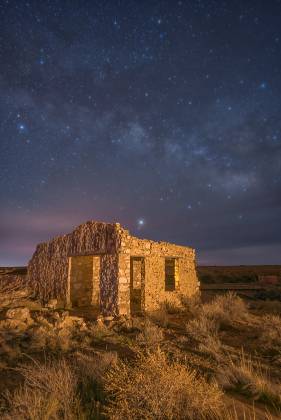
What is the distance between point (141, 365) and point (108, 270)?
22.5 ft

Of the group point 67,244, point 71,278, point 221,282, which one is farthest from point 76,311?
point 221,282

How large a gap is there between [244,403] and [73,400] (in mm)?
2613

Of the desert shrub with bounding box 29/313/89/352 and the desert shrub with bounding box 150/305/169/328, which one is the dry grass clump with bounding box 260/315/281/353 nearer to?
the desert shrub with bounding box 150/305/169/328

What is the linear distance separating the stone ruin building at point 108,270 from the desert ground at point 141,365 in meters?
0.86

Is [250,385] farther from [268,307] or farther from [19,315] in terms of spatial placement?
[268,307]

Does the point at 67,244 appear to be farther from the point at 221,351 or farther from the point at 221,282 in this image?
the point at 221,282

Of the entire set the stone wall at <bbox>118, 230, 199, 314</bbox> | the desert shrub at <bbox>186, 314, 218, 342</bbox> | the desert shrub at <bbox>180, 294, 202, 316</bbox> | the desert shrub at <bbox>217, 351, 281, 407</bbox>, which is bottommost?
the desert shrub at <bbox>217, 351, 281, 407</bbox>

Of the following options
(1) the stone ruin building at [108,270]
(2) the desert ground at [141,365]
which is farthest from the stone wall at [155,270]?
(2) the desert ground at [141,365]

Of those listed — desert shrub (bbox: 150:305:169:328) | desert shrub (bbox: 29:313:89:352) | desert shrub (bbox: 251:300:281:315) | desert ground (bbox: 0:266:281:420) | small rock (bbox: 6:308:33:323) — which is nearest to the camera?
→ desert ground (bbox: 0:266:281:420)

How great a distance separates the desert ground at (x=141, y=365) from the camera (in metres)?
4.34

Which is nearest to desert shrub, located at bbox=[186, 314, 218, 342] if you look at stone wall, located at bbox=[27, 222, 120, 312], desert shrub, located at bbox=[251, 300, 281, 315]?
stone wall, located at bbox=[27, 222, 120, 312]

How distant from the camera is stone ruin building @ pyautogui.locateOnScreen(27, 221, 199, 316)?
11.7 metres

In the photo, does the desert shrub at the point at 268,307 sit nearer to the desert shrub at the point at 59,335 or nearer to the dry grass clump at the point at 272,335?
the dry grass clump at the point at 272,335

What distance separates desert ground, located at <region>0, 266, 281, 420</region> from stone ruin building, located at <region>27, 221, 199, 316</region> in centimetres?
86
